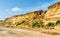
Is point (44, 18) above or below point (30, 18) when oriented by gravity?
below

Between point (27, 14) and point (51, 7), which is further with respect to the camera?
point (27, 14)

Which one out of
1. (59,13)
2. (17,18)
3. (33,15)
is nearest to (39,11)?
(33,15)

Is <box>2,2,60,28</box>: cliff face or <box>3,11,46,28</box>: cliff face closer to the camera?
<box>2,2,60,28</box>: cliff face

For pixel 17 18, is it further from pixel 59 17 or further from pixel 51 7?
pixel 59 17

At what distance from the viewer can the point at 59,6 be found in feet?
154

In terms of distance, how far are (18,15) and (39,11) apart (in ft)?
79.3

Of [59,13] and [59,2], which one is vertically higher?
[59,2]

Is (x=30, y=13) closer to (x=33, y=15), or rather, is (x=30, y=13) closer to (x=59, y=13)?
(x=33, y=15)

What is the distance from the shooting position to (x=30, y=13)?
3307 inches

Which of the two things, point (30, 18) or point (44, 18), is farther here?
point (30, 18)

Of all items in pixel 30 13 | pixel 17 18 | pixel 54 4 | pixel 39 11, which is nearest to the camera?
pixel 54 4

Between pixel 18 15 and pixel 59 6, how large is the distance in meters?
54.4

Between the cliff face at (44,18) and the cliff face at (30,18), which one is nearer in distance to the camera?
the cliff face at (44,18)

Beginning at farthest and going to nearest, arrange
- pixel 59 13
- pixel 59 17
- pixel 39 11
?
pixel 39 11
pixel 59 13
pixel 59 17
